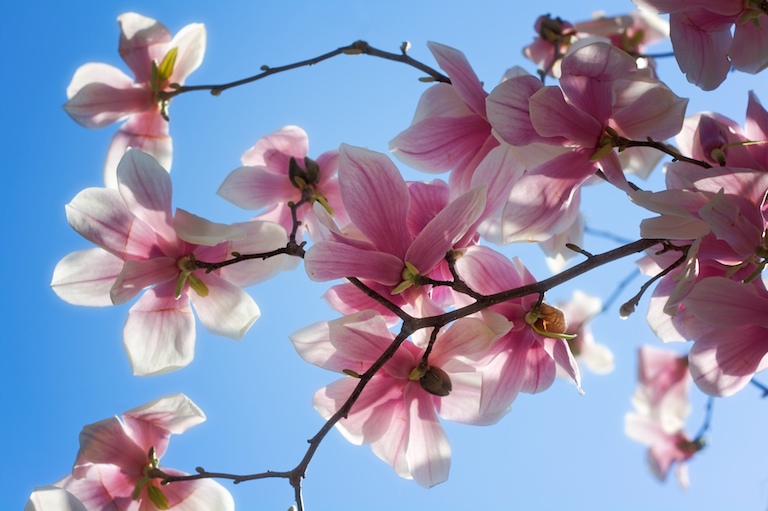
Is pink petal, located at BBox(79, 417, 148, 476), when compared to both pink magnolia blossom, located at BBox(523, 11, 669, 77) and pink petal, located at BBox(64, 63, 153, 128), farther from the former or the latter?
pink magnolia blossom, located at BBox(523, 11, 669, 77)

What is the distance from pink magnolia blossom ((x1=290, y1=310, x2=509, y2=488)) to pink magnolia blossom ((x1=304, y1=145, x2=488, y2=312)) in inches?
2.5

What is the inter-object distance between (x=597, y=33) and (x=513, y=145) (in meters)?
0.67

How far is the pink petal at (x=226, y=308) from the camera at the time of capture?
767 mm

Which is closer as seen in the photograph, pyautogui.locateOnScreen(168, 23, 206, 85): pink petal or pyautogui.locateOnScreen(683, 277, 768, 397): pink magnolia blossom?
pyautogui.locateOnScreen(683, 277, 768, 397): pink magnolia blossom

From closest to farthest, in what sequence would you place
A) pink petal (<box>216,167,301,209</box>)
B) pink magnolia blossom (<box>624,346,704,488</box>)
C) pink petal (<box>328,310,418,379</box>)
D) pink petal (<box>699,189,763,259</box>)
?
pink petal (<box>699,189,763,259</box>)
pink petal (<box>328,310,418,379</box>)
pink petal (<box>216,167,301,209</box>)
pink magnolia blossom (<box>624,346,704,488</box>)

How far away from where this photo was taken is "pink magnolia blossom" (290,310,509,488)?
2.12 feet

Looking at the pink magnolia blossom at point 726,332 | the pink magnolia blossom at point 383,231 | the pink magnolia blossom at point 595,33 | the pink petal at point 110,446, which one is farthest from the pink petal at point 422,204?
the pink magnolia blossom at point 595,33

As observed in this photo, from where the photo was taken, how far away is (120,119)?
0.95 metres

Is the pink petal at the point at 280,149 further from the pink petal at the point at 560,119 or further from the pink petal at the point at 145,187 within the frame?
the pink petal at the point at 560,119

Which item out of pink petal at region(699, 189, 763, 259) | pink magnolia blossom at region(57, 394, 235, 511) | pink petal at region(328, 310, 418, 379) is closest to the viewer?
pink petal at region(699, 189, 763, 259)

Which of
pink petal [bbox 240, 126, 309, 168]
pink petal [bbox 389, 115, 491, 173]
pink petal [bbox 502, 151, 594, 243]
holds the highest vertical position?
pink petal [bbox 240, 126, 309, 168]

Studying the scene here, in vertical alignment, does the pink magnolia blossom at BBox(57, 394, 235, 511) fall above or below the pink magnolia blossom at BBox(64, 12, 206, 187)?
below

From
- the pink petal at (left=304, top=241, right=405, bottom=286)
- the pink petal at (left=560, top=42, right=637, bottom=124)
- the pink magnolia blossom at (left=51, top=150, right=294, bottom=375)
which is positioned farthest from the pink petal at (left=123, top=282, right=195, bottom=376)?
the pink petal at (left=560, top=42, right=637, bottom=124)

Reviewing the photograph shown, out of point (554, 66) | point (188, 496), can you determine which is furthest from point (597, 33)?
point (188, 496)
